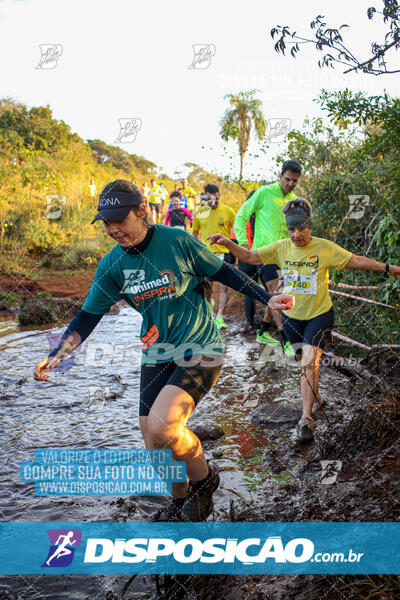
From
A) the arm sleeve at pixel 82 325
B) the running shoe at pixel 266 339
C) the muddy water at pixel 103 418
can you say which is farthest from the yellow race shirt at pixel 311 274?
the running shoe at pixel 266 339

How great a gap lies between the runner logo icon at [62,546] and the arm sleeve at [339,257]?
3.00m

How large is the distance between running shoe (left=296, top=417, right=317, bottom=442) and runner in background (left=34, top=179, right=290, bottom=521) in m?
1.31

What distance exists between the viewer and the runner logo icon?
2904 mm

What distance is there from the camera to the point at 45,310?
980 cm

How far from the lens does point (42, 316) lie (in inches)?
383

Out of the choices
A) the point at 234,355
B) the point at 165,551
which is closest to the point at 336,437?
the point at 165,551

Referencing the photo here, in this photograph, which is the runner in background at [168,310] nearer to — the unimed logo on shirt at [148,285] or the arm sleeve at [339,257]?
the unimed logo on shirt at [148,285]

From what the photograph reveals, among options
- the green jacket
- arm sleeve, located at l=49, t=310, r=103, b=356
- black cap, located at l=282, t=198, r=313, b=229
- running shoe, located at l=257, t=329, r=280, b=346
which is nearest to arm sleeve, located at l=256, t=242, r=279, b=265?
black cap, located at l=282, t=198, r=313, b=229

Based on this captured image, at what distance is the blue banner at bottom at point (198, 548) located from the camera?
8.14 feet

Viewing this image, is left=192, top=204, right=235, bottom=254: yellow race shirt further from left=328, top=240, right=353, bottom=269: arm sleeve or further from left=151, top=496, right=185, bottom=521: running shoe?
left=151, top=496, right=185, bottom=521: running shoe

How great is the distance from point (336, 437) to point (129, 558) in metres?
1.89

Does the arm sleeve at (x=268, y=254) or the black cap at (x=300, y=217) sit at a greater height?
the black cap at (x=300, y=217)

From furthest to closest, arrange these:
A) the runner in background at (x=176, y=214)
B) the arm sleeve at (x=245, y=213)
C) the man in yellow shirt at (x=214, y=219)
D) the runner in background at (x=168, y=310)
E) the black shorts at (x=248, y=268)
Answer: the runner in background at (x=176, y=214) → the man in yellow shirt at (x=214, y=219) → the black shorts at (x=248, y=268) → the arm sleeve at (x=245, y=213) → the runner in background at (x=168, y=310)

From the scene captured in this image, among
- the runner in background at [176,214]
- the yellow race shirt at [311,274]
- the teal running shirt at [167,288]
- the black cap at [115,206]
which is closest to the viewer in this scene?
the black cap at [115,206]
